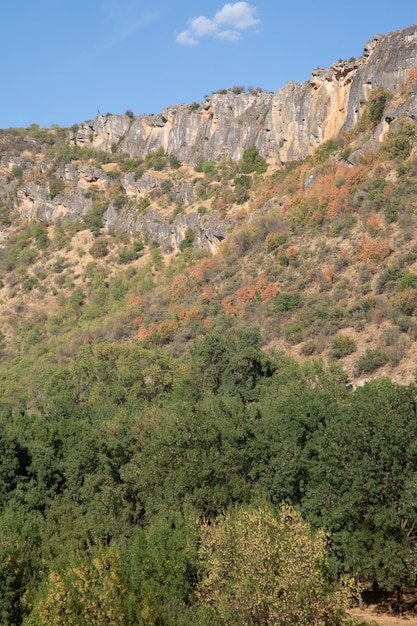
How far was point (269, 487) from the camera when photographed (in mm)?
31016

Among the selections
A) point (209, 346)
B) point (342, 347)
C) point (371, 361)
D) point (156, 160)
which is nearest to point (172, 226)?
point (156, 160)

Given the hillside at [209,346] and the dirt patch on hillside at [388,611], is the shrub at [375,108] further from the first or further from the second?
the dirt patch on hillside at [388,611]

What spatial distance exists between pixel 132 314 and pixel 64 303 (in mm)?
18328

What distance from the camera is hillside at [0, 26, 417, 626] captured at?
939 inches

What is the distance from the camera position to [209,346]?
5991 centimetres

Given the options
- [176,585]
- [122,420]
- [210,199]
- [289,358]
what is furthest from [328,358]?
[210,199]

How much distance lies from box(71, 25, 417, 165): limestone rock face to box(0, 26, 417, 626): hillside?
0.33m

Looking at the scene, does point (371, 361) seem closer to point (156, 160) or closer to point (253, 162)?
point (253, 162)

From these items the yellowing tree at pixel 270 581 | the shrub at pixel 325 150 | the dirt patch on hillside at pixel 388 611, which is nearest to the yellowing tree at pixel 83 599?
the yellowing tree at pixel 270 581

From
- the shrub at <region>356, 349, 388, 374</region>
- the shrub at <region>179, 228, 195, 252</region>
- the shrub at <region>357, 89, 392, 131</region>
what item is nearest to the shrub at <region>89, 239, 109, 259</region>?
the shrub at <region>179, 228, 195, 252</region>

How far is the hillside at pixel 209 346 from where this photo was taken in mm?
23859

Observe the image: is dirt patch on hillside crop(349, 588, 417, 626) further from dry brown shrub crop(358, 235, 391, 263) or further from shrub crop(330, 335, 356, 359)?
dry brown shrub crop(358, 235, 391, 263)

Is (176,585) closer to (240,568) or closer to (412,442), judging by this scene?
(240,568)

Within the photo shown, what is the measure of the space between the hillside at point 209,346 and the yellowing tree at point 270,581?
126 millimetres
